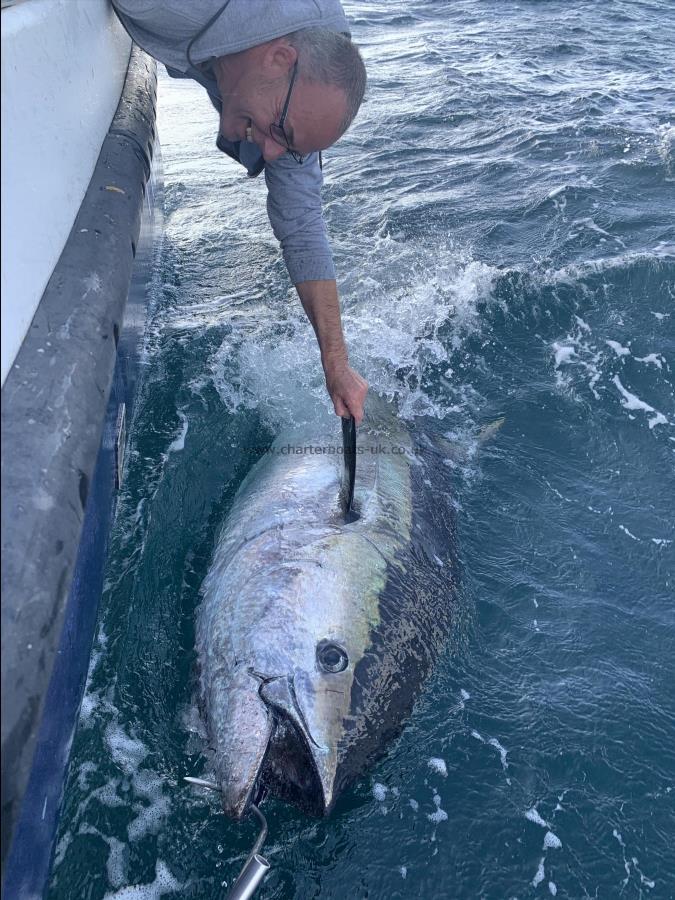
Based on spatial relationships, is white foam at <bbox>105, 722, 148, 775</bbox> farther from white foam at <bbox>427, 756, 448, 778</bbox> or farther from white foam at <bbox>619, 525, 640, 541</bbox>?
white foam at <bbox>619, 525, 640, 541</bbox>

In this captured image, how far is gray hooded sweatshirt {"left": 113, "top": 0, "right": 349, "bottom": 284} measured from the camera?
2.13 m

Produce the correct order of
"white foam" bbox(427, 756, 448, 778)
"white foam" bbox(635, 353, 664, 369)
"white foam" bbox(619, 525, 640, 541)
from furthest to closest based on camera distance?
1. "white foam" bbox(635, 353, 664, 369)
2. "white foam" bbox(619, 525, 640, 541)
3. "white foam" bbox(427, 756, 448, 778)

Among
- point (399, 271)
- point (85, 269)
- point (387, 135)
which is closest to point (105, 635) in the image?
Result: point (85, 269)

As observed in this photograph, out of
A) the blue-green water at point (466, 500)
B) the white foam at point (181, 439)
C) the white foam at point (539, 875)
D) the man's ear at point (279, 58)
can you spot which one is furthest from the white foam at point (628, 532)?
the man's ear at point (279, 58)

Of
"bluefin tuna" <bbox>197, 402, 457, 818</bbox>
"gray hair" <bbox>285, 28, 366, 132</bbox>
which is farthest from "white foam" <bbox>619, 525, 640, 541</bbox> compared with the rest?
"gray hair" <bbox>285, 28, 366, 132</bbox>

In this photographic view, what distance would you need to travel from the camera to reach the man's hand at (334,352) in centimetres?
264

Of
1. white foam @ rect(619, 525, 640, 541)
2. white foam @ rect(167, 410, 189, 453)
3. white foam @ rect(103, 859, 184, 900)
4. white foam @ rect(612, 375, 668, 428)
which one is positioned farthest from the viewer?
white foam @ rect(612, 375, 668, 428)

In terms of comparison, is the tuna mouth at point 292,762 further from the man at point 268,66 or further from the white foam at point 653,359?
the white foam at point 653,359

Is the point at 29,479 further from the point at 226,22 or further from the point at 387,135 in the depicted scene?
the point at 387,135

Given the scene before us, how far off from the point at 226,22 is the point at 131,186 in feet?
1.96

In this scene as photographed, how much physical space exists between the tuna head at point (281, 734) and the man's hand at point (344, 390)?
94 centimetres

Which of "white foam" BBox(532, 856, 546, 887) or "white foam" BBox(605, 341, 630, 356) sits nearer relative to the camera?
"white foam" BBox(532, 856, 546, 887)

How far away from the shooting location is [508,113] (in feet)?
23.9

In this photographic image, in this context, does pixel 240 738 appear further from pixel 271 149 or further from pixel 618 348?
pixel 618 348
